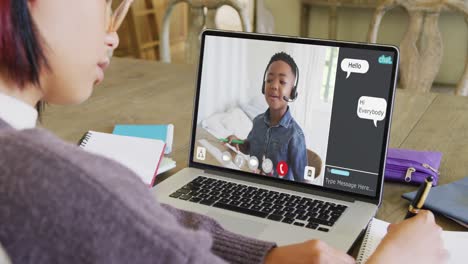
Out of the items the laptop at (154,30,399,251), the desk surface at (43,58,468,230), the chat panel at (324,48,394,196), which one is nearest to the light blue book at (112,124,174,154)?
the desk surface at (43,58,468,230)

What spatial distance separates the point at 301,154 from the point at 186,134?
39cm

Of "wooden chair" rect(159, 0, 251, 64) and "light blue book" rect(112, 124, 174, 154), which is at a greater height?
"wooden chair" rect(159, 0, 251, 64)

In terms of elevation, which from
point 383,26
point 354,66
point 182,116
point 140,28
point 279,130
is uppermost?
point 354,66

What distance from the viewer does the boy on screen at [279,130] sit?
1048 millimetres

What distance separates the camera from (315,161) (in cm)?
104

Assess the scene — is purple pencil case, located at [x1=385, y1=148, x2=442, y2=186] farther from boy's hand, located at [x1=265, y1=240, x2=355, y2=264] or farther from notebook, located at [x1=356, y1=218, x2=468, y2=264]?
boy's hand, located at [x1=265, y1=240, x2=355, y2=264]

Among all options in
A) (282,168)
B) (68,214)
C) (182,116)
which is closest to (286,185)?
(282,168)

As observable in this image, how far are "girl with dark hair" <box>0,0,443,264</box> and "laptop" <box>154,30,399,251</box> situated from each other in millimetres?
393

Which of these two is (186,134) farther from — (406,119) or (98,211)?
(98,211)

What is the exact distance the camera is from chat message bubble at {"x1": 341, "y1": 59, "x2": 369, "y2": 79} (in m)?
1.01

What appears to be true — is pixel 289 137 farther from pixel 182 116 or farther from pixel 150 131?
pixel 182 116

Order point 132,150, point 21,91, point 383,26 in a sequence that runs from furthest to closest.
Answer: point 383,26 < point 132,150 < point 21,91

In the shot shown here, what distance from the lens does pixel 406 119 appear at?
Answer: 145 cm

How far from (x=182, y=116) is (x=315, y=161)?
526mm
